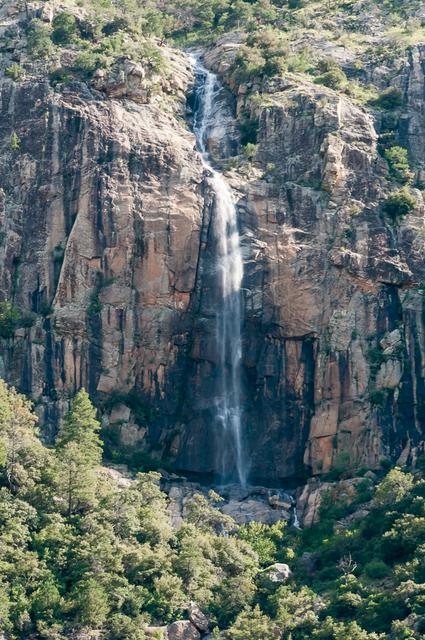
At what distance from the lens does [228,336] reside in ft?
255

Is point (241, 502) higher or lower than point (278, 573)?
higher

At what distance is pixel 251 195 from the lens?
261 ft

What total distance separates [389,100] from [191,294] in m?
20.0

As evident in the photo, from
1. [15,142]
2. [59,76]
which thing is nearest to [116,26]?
[59,76]

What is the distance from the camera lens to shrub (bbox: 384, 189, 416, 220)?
7888 centimetres

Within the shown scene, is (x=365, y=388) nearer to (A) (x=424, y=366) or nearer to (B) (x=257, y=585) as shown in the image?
(A) (x=424, y=366)

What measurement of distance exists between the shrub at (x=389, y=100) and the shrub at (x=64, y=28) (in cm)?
2001

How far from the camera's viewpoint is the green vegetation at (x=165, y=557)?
2354 inches

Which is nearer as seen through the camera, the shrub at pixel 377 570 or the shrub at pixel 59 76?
the shrub at pixel 377 570

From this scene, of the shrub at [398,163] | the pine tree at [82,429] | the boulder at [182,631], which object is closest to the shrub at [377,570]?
the boulder at [182,631]

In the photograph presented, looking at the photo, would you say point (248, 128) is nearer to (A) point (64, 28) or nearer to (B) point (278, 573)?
(A) point (64, 28)

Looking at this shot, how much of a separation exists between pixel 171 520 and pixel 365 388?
14052mm

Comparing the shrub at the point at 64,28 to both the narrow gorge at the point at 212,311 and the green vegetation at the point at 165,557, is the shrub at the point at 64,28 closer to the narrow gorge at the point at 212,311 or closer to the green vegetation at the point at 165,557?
the narrow gorge at the point at 212,311

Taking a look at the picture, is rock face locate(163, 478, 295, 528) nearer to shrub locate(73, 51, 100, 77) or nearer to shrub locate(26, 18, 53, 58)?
shrub locate(73, 51, 100, 77)
